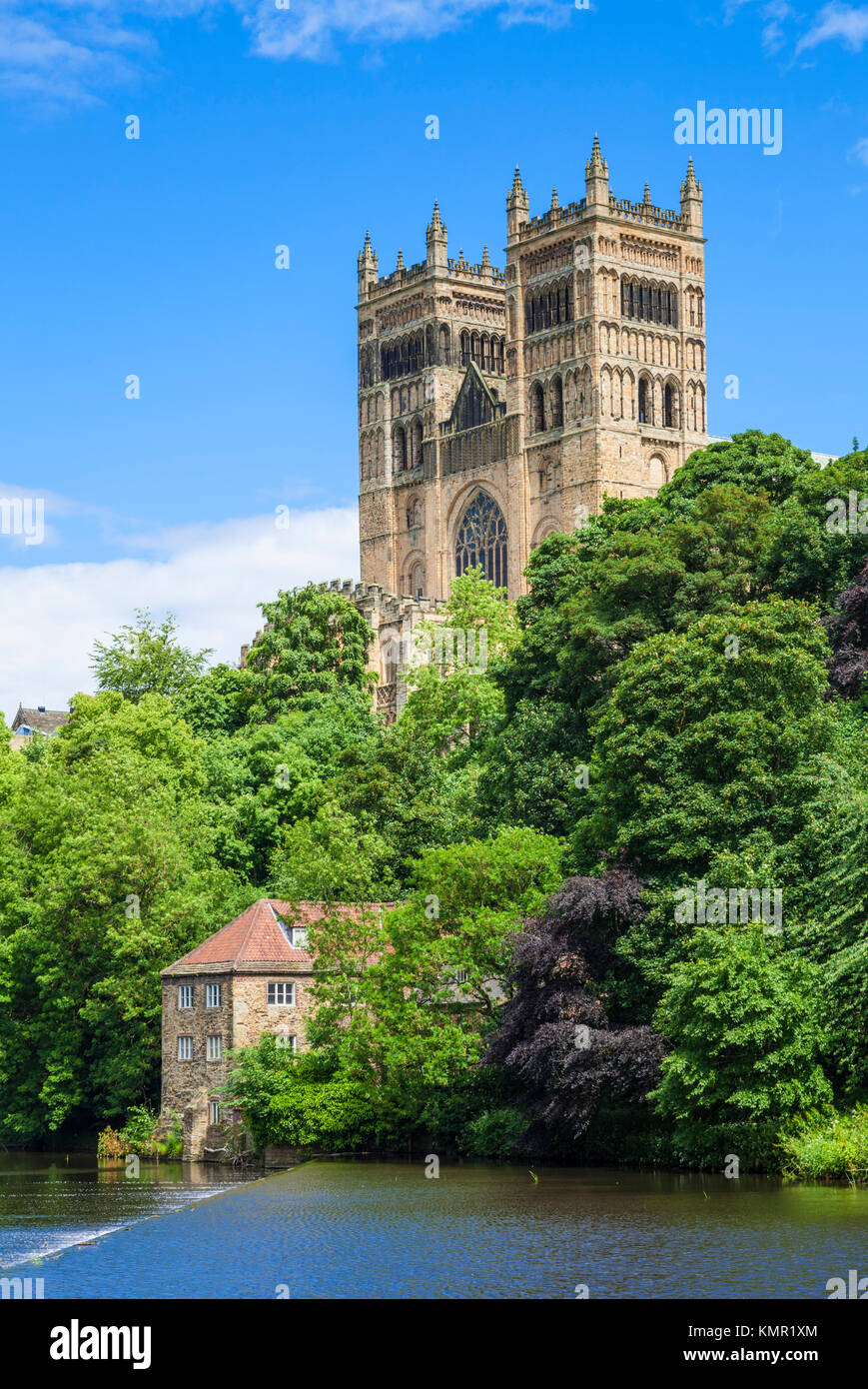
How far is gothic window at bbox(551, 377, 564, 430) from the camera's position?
12731cm

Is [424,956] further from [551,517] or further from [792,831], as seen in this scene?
[551,517]

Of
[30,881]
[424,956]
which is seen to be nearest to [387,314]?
[30,881]

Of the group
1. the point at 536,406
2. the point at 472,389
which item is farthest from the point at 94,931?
the point at 472,389

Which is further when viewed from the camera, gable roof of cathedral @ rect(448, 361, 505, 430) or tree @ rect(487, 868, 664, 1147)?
gable roof of cathedral @ rect(448, 361, 505, 430)

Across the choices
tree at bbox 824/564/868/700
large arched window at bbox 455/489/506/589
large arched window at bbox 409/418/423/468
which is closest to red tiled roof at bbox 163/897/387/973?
tree at bbox 824/564/868/700

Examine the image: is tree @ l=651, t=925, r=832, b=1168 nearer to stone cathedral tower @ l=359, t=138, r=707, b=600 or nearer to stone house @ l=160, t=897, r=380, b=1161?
stone house @ l=160, t=897, r=380, b=1161

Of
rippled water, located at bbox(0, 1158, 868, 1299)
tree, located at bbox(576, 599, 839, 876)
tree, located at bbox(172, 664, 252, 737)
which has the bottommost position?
rippled water, located at bbox(0, 1158, 868, 1299)

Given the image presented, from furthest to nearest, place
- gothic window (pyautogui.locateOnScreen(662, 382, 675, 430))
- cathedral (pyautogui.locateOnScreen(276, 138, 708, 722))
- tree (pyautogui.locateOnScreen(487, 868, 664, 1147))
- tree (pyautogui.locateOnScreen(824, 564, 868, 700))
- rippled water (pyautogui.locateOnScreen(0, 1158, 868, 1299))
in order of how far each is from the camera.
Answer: gothic window (pyautogui.locateOnScreen(662, 382, 675, 430)) < cathedral (pyautogui.locateOnScreen(276, 138, 708, 722)) < tree (pyautogui.locateOnScreen(824, 564, 868, 700)) < tree (pyautogui.locateOnScreen(487, 868, 664, 1147)) < rippled water (pyautogui.locateOnScreen(0, 1158, 868, 1299))

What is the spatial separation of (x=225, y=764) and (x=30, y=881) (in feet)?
33.8

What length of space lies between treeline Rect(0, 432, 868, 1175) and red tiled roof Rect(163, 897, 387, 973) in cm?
100

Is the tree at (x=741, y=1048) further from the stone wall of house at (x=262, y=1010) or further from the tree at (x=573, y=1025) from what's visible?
the stone wall of house at (x=262, y=1010)

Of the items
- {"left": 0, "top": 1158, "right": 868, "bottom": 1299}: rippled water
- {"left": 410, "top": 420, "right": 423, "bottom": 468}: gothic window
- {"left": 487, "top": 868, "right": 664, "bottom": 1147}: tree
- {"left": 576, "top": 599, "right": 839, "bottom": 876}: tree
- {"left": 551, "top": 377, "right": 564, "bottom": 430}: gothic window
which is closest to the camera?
{"left": 0, "top": 1158, "right": 868, "bottom": 1299}: rippled water

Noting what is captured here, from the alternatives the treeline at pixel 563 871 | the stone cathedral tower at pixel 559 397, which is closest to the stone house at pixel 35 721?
the stone cathedral tower at pixel 559 397

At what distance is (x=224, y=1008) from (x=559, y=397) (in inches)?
3082
